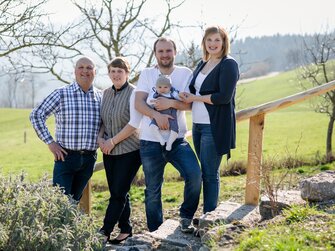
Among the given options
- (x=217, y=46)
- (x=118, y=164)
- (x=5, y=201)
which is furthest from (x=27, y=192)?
(x=217, y=46)

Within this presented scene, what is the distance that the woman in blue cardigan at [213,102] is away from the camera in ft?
13.3

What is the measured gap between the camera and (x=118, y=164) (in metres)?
4.52

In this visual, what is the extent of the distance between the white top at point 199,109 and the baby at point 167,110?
0.17 m

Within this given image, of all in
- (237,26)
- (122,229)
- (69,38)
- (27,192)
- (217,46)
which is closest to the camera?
(27,192)

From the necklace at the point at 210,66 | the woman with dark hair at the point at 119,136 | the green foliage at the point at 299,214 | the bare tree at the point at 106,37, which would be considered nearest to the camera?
the green foliage at the point at 299,214

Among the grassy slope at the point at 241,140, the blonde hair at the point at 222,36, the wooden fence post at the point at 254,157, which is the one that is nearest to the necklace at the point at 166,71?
the blonde hair at the point at 222,36


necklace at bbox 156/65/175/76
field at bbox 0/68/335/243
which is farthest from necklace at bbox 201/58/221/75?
field at bbox 0/68/335/243

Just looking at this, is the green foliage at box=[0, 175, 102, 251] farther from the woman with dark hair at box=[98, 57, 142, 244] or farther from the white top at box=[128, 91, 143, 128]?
the white top at box=[128, 91, 143, 128]

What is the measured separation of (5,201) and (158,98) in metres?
1.50

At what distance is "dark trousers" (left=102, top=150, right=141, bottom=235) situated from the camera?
451cm

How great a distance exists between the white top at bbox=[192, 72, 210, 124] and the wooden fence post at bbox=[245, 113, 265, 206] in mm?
646

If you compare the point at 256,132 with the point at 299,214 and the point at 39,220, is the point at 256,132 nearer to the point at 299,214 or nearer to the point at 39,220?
the point at 299,214

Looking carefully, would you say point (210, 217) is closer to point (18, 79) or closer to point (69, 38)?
point (69, 38)

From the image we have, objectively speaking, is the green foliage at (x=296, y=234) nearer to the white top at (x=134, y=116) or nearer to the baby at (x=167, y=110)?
the baby at (x=167, y=110)
